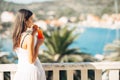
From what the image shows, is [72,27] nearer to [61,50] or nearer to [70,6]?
[70,6]

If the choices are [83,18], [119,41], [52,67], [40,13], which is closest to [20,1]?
[40,13]

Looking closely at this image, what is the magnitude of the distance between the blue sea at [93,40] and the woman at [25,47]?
926 centimetres

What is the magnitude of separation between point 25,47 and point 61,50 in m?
9.56

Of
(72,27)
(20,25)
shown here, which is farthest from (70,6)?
(20,25)

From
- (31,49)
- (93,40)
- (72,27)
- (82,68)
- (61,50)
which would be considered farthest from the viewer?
(72,27)

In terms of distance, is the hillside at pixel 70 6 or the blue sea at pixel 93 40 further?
the hillside at pixel 70 6

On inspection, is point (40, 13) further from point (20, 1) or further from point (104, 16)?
point (104, 16)

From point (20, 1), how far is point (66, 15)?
149 cm

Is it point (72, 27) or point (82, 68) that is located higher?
point (72, 27)

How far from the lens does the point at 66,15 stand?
13.2 m

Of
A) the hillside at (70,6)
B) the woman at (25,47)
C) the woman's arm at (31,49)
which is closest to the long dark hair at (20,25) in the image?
the woman at (25,47)

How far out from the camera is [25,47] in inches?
130

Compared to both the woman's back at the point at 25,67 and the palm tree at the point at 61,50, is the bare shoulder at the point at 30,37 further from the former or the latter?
the palm tree at the point at 61,50

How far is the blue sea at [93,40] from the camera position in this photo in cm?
1270
